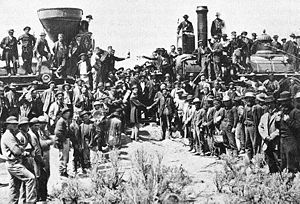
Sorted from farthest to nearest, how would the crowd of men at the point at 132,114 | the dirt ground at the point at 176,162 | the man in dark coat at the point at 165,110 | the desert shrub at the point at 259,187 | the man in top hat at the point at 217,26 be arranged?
the man in top hat at the point at 217,26
the man in dark coat at the point at 165,110
the dirt ground at the point at 176,162
the crowd of men at the point at 132,114
the desert shrub at the point at 259,187

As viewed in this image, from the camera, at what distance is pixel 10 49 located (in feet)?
60.2

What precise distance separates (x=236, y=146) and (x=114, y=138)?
3255mm

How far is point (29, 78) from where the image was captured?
18.4 meters

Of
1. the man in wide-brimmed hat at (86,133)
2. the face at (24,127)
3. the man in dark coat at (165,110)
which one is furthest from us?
the man in dark coat at (165,110)

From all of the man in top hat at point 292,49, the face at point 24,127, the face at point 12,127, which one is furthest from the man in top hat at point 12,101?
the man in top hat at point 292,49

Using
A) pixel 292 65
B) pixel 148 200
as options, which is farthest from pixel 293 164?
pixel 292 65

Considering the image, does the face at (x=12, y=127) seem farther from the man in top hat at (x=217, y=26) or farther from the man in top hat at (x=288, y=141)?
the man in top hat at (x=217, y=26)

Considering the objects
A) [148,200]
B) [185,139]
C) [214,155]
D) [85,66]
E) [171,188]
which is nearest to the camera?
[148,200]

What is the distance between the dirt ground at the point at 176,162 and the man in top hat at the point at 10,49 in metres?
5.77

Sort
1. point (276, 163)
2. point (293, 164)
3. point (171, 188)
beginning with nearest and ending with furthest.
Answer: point (171, 188), point (293, 164), point (276, 163)

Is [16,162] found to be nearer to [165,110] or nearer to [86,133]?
[86,133]

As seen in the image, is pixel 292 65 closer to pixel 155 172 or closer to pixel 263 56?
pixel 263 56

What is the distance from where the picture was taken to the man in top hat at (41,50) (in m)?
18.2

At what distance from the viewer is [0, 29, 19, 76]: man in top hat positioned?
18.2 meters
